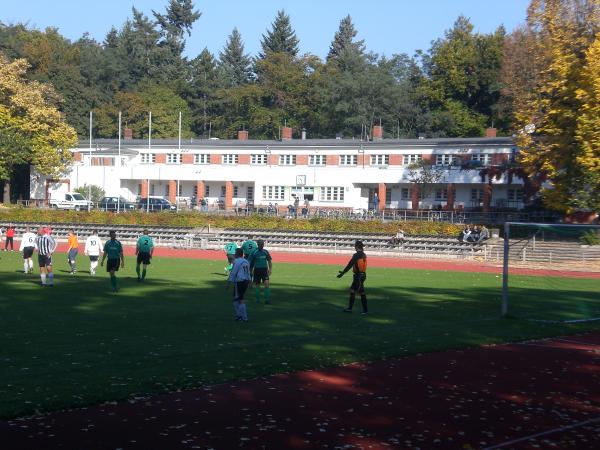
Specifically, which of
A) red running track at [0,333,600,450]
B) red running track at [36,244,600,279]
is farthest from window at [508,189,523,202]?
red running track at [0,333,600,450]

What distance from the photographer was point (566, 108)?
46906mm

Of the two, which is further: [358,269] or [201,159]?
[201,159]

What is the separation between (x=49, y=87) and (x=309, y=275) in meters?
53.3

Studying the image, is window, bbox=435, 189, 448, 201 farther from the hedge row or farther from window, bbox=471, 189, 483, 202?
the hedge row

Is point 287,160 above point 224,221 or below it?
above

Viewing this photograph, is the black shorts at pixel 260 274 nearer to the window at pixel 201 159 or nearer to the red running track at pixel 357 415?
the red running track at pixel 357 415

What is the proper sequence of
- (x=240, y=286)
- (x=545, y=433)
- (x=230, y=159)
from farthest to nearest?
(x=230, y=159), (x=240, y=286), (x=545, y=433)

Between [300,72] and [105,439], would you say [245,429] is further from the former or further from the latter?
[300,72]

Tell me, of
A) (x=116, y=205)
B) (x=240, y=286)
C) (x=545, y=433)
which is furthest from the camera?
(x=116, y=205)

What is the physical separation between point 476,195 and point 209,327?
5588 cm

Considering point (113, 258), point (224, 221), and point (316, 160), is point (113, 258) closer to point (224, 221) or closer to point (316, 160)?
point (224, 221)

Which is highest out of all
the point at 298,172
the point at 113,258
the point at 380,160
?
the point at 380,160

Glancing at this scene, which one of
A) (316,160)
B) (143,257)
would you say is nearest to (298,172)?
(316,160)

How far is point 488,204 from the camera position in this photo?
226ft
